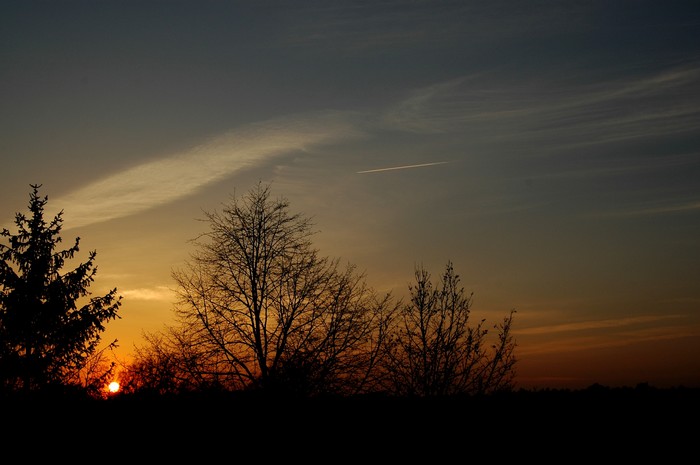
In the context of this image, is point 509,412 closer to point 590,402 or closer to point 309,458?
point 590,402

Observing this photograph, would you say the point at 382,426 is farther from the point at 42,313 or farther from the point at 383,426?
the point at 42,313

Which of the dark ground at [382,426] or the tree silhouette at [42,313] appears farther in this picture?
the tree silhouette at [42,313]

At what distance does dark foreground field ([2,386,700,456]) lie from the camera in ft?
35.3

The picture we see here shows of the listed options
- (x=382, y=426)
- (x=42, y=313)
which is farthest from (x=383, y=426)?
(x=42, y=313)

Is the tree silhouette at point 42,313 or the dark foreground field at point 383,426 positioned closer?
the dark foreground field at point 383,426

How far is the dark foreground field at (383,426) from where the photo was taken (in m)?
10.8

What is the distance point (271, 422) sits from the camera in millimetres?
12672

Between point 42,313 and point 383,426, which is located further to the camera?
point 42,313

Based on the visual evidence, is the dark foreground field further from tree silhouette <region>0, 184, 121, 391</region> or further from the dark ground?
tree silhouette <region>0, 184, 121, 391</region>

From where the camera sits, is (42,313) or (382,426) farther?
(42,313)

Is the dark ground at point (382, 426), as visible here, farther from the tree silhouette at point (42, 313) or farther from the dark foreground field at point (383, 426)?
the tree silhouette at point (42, 313)

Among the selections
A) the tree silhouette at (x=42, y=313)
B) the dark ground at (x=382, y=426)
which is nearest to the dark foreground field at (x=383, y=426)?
the dark ground at (x=382, y=426)

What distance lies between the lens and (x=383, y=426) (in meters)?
12.2

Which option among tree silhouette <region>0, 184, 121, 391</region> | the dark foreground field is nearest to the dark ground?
the dark foreground field
